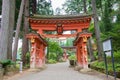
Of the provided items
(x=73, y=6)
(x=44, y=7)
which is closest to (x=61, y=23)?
(x=44, y=7)

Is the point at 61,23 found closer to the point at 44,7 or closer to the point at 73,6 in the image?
the point at 44,7

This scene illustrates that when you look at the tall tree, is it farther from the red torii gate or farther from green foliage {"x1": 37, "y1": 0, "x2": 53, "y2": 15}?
the red torii gate

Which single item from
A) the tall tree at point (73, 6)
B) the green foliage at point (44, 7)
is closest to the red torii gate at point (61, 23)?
the green foliage at point (44, 7)

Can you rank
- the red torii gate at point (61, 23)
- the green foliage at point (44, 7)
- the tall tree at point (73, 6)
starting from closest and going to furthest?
the red torii gate at point (61, 23)
the green foliage at point (44, 7)
the tall tree at point (73, 6)

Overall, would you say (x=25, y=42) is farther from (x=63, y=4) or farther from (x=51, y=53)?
(x=51, y=53)

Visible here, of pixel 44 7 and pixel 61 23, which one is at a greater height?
pixel 44 7

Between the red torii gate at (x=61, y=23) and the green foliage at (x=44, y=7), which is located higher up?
the green foliage at (x=44, y=7)

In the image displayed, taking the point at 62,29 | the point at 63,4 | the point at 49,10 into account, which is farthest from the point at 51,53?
the point at 62,29

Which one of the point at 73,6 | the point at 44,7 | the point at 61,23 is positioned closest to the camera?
the point at 61,23

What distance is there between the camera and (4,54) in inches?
472

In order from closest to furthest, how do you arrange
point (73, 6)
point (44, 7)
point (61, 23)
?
point (61, 23) → point (44, 7) → point (73, 6)

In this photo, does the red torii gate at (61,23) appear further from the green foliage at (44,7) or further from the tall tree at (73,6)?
the tall tree at (73,6)

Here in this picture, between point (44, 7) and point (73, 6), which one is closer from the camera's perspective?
point (44, 7)

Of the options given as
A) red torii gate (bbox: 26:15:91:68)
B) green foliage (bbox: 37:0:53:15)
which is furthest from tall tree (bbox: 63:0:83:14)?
red torii gate (bbox: 26:15:91:68)
